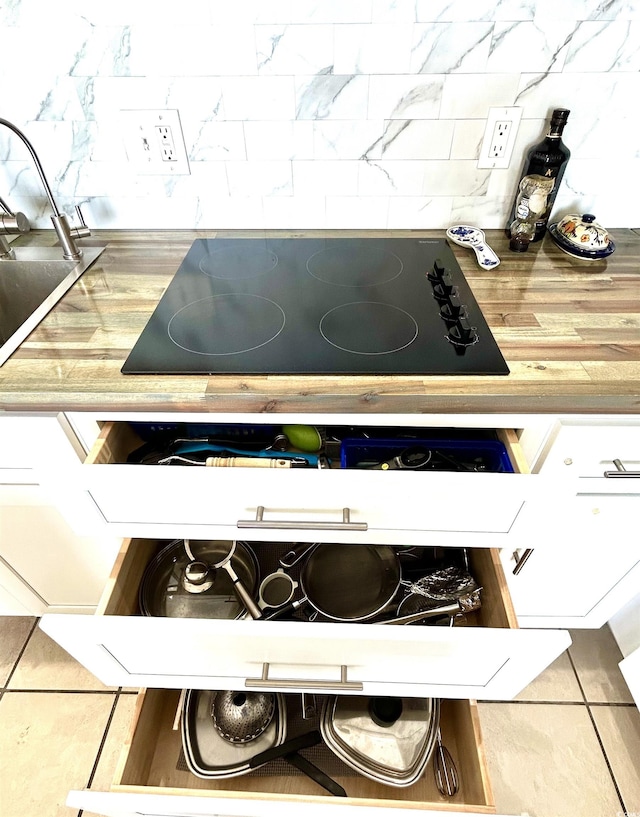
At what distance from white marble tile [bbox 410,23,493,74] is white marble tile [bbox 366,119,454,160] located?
9 centimetres

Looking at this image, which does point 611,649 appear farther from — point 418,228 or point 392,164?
point 392,164

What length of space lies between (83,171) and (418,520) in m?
1.04

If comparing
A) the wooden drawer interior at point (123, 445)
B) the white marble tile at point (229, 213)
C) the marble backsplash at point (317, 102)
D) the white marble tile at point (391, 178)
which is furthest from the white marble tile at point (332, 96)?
the wooden drawer interior at point (123, 445)

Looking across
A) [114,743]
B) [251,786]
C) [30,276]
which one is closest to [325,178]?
[30,276]

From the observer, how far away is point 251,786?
1014 mm

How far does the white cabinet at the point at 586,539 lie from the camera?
2.71 feet

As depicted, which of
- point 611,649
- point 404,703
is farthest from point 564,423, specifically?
point 611,649

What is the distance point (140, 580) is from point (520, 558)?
2.52ft

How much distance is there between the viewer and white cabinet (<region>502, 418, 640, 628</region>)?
0.83 metres

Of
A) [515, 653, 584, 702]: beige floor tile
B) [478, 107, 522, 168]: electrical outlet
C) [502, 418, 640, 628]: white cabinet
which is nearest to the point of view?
[502, 418, 640, 628]: white cabinet

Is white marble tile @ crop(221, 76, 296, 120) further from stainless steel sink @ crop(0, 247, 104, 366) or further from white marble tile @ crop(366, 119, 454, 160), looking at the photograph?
stainless steel sink @ crop(0, 247, 104, 366)

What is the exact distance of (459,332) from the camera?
88cm

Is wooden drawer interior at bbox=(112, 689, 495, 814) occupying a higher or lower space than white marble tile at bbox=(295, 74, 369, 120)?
lower

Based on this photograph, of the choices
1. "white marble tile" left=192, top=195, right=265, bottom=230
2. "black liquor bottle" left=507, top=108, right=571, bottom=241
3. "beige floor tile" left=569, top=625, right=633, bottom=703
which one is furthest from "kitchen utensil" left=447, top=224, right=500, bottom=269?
"beige floor tile" left=569, top=625, right=633, bottom=703
